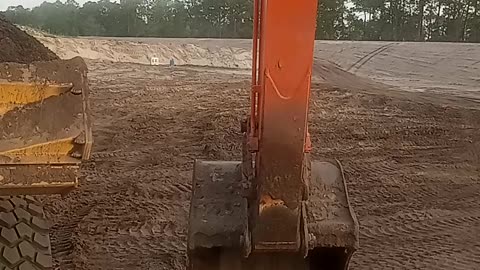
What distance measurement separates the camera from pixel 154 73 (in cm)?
1178

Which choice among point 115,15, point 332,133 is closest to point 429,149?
point 332,133

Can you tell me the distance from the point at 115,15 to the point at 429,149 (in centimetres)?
1186

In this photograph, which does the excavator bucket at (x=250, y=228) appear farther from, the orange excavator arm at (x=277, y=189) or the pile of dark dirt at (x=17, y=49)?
the pile of dark dirt at (x=17, y=49)

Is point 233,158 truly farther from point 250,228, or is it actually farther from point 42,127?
point 42,127

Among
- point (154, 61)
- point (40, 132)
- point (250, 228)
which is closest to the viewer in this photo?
point (40, 132)

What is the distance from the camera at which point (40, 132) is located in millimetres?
1885

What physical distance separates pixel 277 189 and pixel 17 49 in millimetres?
3480

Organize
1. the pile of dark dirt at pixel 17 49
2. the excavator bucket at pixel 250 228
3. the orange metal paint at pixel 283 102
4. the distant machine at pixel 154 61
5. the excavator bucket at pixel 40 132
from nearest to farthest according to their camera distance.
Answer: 1. the excavator bucket at pixel 40 132
2. the orange metal paint at pixel 283 102
3. the excavator bucket at pixel 250 228
4. the pile of dark dirt at pixel 17 49
5. the distant machine at pixel 154 61

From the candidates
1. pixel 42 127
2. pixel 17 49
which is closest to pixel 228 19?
pixel 17 49

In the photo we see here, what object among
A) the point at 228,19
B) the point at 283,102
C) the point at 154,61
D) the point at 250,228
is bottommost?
the point at 154,61

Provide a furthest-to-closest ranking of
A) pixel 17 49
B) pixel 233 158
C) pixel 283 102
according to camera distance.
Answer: pixel 233 158 → pixel 17 49 → pixel 283 102

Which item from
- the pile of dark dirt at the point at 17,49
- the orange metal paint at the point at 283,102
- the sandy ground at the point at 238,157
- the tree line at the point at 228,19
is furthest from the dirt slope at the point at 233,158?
the tree line at the point at 228,19

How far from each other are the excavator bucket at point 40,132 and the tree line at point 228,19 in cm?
1484

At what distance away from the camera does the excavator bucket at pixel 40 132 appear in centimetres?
185
